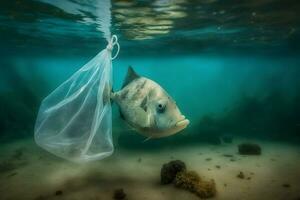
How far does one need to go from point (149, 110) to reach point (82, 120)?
2.14 metres

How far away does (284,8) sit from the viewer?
48.3 ft

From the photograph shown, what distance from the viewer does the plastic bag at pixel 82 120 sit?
6207mm

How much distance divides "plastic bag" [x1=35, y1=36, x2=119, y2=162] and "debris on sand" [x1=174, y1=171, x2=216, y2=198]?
4.57 metres

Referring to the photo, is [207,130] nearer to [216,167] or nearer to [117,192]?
[216,167]

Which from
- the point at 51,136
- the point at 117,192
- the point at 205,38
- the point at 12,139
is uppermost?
the point at 205,38

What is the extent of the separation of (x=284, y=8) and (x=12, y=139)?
73.0 feet

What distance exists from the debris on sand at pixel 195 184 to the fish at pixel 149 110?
532 centimetres

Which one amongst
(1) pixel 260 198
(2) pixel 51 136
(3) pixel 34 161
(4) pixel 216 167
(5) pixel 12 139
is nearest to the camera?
(2) pixel 51 136

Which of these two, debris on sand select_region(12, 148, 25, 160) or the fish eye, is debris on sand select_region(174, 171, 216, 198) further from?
debris on sand select_region(12, 148, 25, 160)

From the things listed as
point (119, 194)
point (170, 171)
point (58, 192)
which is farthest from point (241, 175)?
point (58, 192)

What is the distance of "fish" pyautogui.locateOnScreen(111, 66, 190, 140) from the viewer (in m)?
4.78

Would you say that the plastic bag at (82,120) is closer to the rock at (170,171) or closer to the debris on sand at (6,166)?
the rock at (170,171)

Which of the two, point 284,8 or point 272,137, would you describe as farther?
point 272,137

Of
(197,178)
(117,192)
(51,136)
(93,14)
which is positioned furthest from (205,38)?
(51,136)
